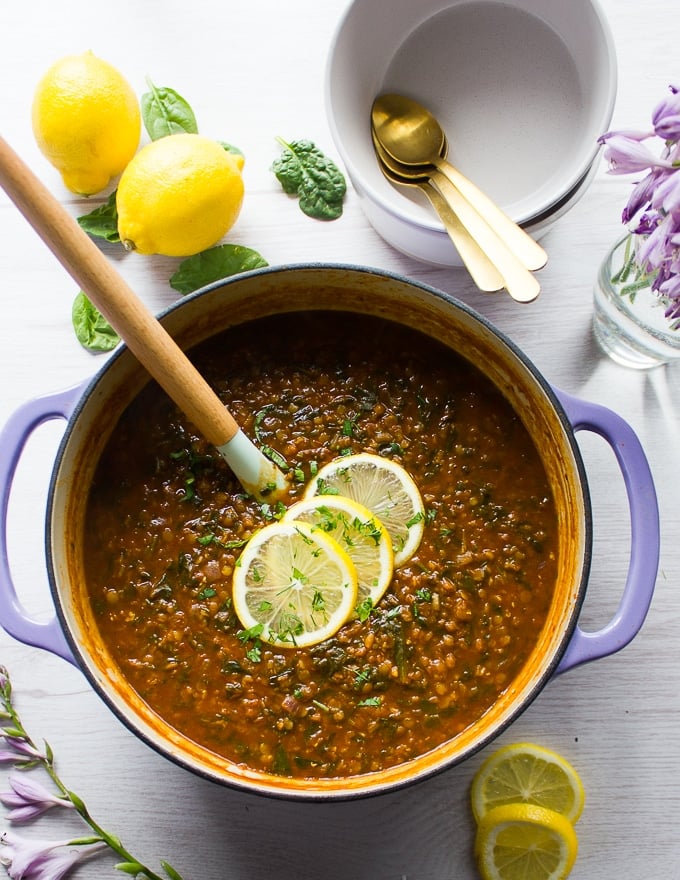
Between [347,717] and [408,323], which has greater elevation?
[408,323]

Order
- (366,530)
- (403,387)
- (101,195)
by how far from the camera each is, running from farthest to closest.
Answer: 1. (101,195)
2. (403,387)
3. (366,530)

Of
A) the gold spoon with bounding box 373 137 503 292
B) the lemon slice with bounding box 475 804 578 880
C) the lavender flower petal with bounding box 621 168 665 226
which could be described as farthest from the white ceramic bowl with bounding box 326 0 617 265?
the lemon slice with bounding box 475 804 578 880

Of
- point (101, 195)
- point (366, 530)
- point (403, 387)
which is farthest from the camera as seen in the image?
point (101, 195)

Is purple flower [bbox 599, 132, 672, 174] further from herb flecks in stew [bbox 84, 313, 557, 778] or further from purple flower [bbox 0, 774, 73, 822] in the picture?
purple flower [bbox 0, 774, 73, 822]

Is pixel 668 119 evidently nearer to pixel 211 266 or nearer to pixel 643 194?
pixel 643 194

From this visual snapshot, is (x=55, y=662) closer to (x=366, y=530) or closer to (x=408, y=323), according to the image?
(x=366, y=530)

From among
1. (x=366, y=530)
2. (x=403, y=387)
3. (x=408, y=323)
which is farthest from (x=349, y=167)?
(x=366, y=530)

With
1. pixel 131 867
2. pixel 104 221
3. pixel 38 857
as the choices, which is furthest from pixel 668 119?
pixel 38 857
